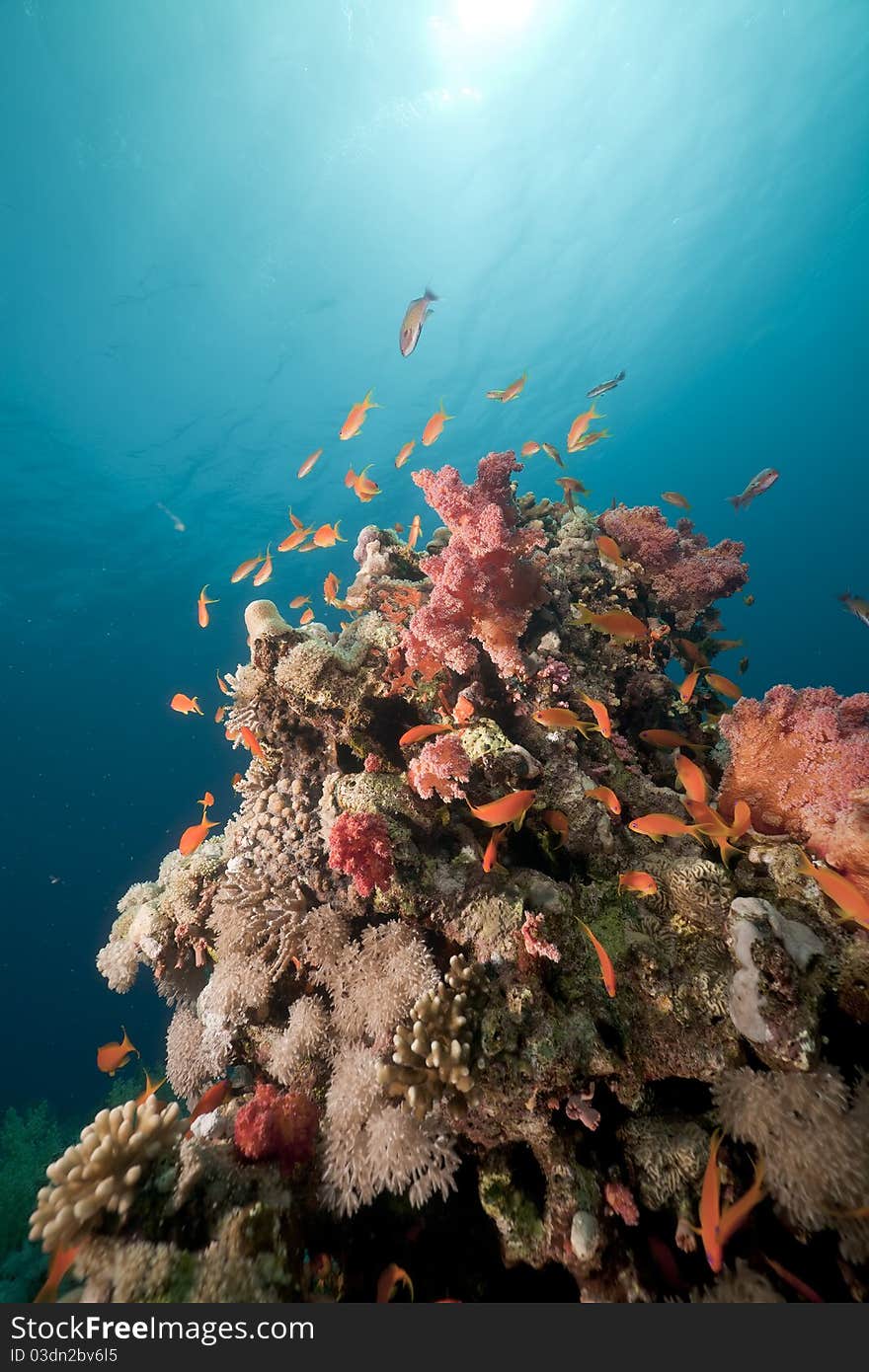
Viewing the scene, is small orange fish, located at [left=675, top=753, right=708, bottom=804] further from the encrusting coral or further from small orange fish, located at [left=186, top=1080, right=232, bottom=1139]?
small orange fish, located at [left=186, top=1080, right=232, bottom=1139]

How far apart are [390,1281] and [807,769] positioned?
413cm

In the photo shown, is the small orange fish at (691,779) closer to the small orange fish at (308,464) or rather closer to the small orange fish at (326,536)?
the small orange fish at (326,536)

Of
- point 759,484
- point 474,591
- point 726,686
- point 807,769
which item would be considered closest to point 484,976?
point 807,769

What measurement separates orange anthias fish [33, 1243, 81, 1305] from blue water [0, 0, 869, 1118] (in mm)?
23472

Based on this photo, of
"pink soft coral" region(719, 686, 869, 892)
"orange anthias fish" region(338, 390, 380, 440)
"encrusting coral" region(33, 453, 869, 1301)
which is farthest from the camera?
"orange anthias fish" region(338, 390, 380, 440)

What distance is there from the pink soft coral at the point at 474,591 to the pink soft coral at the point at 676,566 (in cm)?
192

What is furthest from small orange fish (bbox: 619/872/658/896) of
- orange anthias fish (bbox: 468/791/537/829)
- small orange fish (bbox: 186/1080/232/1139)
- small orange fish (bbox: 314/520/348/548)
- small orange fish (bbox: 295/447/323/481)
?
small orange fish (bbox: 295/447/323/481)

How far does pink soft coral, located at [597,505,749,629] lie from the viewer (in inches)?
232

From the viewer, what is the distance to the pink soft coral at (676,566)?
5.88m

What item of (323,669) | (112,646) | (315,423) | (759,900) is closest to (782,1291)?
(759,900)

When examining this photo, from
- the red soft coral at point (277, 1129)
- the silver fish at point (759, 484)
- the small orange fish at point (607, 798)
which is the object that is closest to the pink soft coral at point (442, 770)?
the small orange fish at point (607, 798)

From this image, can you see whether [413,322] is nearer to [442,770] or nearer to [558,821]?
[442,770]

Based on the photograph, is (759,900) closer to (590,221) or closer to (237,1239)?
(237,1239)

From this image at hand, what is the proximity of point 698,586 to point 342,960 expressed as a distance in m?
5.33
